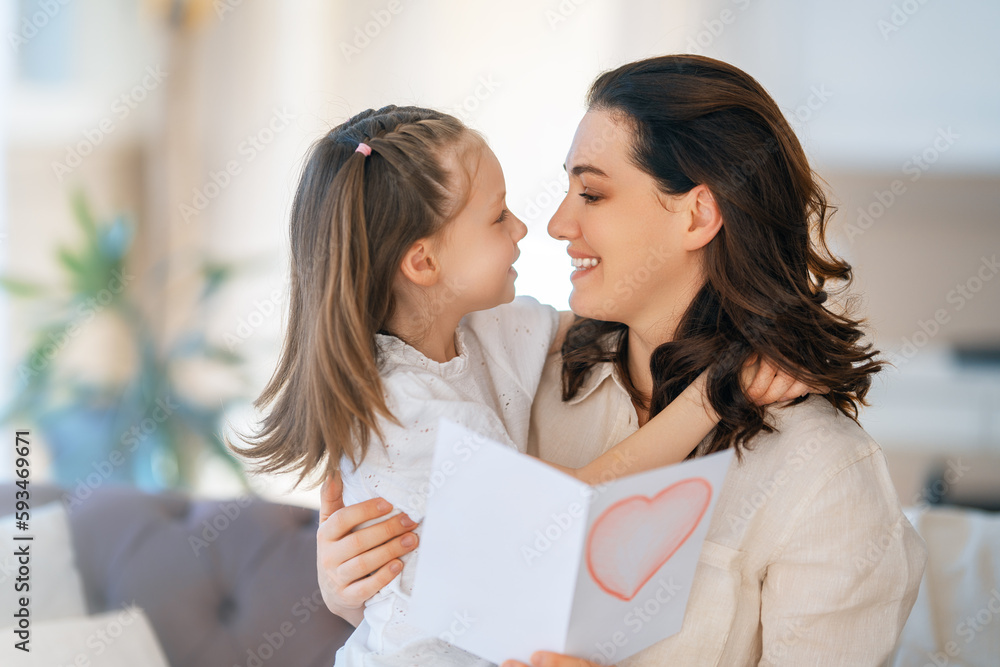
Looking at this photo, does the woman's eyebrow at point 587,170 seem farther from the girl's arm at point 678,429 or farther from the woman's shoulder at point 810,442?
the woman's shoulder at point 810,442

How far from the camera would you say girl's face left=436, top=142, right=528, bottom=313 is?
125 cm

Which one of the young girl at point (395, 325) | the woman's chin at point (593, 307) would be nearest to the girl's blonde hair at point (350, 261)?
the young girl at point (395, 325)

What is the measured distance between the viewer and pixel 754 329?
1260mm

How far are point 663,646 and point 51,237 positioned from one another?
9.14 ft

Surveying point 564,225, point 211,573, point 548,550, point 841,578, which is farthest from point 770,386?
point 211,573

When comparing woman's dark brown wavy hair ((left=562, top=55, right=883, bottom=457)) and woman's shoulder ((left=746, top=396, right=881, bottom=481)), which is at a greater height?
woman's dark brown wavy hair ((left=562, top=55, right=883, bottom=457))

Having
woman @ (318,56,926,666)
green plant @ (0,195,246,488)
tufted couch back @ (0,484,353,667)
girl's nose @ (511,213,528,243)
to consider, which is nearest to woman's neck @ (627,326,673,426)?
woman @ (318,56,926,666)

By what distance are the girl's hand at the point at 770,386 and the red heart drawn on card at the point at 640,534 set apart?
332 mm

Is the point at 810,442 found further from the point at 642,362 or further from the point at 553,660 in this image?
the point at 553,660

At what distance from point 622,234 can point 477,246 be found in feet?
0.76

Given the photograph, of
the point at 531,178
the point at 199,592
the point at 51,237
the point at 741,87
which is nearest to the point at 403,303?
the point at 741,87

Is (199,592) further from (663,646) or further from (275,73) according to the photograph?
(275,73)

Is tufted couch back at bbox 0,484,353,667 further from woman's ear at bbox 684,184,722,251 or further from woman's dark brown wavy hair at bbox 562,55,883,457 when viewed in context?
woman's ear at bbox 684,184,722,251

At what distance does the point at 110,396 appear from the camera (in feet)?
10.1
